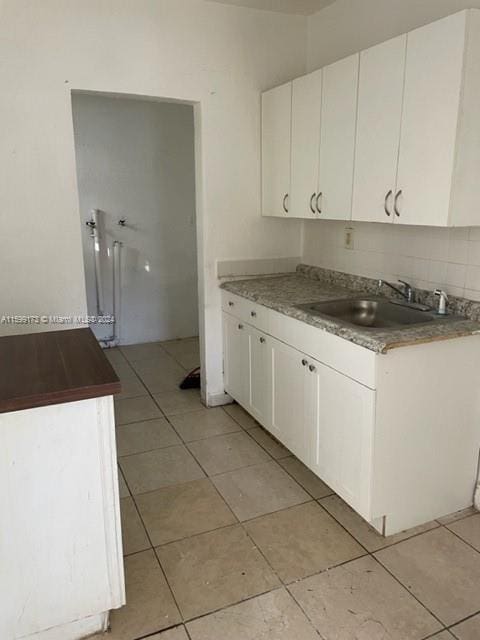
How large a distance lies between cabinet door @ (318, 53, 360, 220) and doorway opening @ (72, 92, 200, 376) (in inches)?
80.5

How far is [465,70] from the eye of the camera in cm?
179

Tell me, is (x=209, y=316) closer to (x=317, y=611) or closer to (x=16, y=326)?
(x=16, y=326)

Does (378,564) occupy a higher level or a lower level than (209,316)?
lower

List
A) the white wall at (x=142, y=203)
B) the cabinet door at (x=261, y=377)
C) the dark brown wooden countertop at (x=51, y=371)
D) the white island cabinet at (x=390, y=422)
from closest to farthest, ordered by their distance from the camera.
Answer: the dark brown wooden countertop at (x=51, y=371) < the white island cabinet at (x=390, y=422) < the cabinet door at (x=261, y=377) < the white wall at (x=142, y=203)

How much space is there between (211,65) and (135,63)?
18.5 inches

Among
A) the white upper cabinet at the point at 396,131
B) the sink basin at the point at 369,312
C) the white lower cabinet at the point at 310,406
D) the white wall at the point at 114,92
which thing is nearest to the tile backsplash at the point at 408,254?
the sink basin at the point at 369,312

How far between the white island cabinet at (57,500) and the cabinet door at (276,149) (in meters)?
1.86

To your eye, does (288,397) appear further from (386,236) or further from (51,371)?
(51,371)

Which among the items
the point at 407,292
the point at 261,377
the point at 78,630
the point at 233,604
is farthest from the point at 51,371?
the point at 407,292

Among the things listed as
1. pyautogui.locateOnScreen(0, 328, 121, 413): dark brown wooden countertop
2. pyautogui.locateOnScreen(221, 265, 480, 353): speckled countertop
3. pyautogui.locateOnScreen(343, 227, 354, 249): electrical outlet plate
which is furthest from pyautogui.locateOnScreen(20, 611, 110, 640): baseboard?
pyautogui.locateOnScreen(343, 227, 354, 249): electrical outlet plate

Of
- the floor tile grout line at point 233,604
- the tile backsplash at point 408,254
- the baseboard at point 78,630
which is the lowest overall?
the floor tile grout line at point 233,604

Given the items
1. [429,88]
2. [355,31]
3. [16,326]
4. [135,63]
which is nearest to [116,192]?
[135,63]

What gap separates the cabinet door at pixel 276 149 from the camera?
2.94 meters

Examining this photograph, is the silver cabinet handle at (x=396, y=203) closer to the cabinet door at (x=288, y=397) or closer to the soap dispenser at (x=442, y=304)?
the soap dispenser at (x=442, y=304)
